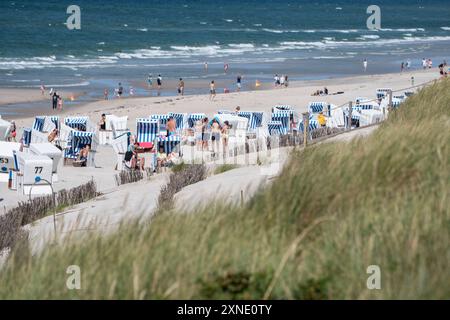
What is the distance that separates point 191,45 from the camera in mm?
62344

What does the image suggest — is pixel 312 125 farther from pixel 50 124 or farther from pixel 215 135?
pixel 50 124

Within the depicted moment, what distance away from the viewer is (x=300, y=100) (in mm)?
32156

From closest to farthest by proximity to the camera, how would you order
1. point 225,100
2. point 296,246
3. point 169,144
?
point 296,246, point 169,144, point 225,100

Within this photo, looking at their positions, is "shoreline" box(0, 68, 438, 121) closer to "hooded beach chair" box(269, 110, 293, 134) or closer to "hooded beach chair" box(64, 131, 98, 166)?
"hooded beach chair" box(269, 110, 293, 134)

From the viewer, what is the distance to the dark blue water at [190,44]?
45531mm

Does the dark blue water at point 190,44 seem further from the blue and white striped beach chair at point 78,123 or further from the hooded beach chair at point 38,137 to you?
the hooded beach chair at point 38,137

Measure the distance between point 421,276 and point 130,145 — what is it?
14.2m

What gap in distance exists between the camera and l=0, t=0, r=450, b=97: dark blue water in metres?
45.5

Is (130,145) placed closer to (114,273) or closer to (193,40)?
(114,273)

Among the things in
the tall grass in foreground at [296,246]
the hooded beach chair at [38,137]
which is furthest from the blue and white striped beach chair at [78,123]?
the tall grass in foreground at [296,246]

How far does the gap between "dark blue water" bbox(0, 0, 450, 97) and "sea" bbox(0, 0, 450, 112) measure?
7 centimetres

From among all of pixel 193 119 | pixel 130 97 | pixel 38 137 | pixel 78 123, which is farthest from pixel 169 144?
pixel 130 97

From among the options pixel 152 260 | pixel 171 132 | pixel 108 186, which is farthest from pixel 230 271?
pixel 171 132

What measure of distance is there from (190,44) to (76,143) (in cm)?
4427
